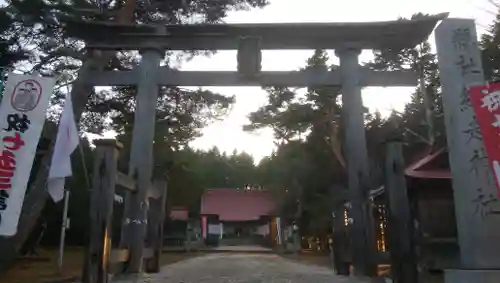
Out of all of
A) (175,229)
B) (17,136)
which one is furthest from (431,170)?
(175,229)

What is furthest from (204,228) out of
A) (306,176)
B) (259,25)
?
(259,25)

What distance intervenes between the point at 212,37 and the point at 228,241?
34.2 metres

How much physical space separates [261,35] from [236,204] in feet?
111

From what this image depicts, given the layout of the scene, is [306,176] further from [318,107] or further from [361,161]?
[361,161]

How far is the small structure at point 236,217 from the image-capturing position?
132 feet

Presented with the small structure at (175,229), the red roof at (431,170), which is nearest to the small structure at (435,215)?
the red roof at (431,170)

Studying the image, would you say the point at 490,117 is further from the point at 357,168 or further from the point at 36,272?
the point at 36,272

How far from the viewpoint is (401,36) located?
9.61 meters

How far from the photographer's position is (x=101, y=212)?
6.36 meters

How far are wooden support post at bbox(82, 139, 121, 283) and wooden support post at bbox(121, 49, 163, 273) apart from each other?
5.83ft

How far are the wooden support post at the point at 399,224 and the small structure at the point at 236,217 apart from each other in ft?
106

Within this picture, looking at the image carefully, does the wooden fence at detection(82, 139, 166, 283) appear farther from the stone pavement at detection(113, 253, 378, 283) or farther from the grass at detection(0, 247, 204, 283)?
the grass at detection(0, 247, 204, 283)

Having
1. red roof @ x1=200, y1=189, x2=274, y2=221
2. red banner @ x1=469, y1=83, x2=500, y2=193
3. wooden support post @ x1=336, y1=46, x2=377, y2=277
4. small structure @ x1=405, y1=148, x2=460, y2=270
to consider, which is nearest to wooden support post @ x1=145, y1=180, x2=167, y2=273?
wooden support post @ x1=336, y1=46, x2=377, y2=277

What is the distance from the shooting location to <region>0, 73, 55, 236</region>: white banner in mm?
6449
